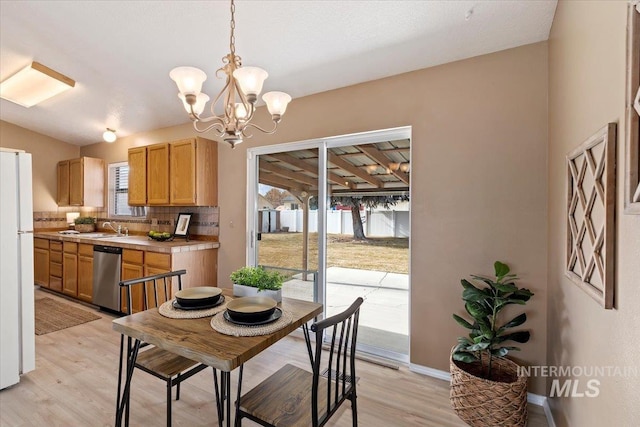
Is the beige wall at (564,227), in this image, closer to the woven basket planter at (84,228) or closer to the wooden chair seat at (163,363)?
the wooden chair seat at (163,363)

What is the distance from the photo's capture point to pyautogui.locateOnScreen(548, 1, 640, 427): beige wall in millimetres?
935

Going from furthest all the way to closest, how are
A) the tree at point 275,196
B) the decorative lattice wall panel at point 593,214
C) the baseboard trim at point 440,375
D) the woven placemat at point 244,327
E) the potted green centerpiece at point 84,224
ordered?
the potted green centerpiece at point 84,224, the tree at point 275,196, the baseboard trim at point 440,375, the woven placemat at point 244,327, the decorative lattice wall panel at point 593,214

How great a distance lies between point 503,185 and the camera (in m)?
2.20

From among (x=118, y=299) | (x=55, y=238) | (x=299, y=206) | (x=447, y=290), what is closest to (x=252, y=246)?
(x=299, y=206)

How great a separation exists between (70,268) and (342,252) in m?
4.19

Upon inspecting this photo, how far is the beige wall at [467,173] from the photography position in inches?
83.1

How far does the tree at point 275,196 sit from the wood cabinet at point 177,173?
2.69ft

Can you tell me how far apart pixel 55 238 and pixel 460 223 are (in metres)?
5.69

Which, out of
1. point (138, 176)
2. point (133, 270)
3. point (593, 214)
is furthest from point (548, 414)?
point (138, 176)

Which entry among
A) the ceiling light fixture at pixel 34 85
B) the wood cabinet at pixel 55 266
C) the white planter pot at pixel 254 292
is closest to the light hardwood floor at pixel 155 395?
the white planter pot at pixel 254 292

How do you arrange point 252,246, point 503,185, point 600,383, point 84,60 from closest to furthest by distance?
point 600,383, point 503,185, point 84,60, point 252,246

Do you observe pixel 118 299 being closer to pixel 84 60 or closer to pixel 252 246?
pixel 252 246

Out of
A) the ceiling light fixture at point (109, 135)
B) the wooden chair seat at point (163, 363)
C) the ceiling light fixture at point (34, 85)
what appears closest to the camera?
the wooden chair seat at point (163, 363)

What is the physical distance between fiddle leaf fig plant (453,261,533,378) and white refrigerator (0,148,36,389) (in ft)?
10.7
